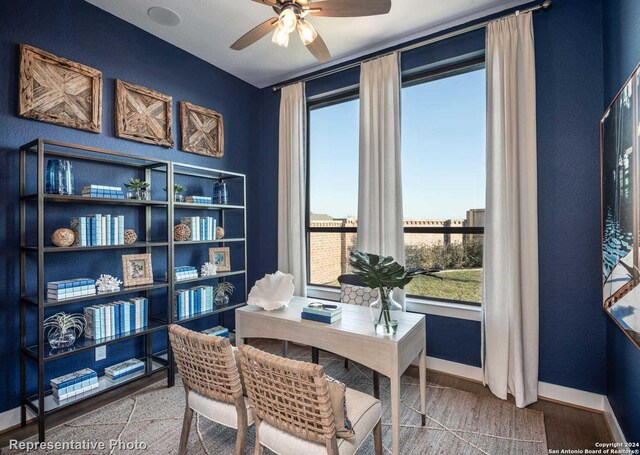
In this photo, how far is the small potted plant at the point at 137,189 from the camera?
2.66m

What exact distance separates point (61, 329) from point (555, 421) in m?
3.54

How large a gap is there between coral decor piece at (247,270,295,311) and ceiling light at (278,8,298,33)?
1635 mm

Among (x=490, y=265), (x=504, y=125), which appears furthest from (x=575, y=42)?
(x=490, y=265)

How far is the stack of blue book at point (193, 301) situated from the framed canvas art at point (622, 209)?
313cm

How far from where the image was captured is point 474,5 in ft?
8.56

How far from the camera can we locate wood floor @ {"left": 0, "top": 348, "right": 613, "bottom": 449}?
2.00m

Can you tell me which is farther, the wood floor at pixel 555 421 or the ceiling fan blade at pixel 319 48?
the ceiling fan blade at pixel 319 48

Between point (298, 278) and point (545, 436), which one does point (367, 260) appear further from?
point (298, 278)

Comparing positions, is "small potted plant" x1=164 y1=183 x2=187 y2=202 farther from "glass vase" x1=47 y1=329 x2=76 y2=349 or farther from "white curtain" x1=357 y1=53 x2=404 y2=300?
"white curtain" x1=357 y1=53 x2=404 y2=300

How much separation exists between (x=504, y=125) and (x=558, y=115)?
38cm

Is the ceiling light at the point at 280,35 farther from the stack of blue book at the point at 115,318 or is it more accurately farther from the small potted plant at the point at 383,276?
the stack of blue book at the point at 115,318

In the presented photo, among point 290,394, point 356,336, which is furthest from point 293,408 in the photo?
point 356,336

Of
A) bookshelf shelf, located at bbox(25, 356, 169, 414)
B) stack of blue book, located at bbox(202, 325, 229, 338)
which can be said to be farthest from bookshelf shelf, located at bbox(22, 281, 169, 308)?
stack of blue book, located at bbox(202, 325, 229, 338)

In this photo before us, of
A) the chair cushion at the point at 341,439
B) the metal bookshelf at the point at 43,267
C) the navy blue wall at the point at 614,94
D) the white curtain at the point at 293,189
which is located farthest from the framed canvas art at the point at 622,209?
the metal bookshelf at the point at 43,267
